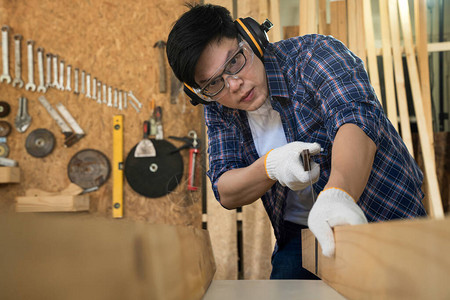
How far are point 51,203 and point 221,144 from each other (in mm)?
2018

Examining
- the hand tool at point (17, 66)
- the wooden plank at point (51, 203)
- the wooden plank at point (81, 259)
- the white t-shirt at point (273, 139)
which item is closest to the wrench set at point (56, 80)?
the hand tool at point (17, 66)

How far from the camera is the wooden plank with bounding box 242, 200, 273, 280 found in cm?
331

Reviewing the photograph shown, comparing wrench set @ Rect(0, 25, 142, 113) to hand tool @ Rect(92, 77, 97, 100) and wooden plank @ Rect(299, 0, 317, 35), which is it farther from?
wooden plank @ Rect(299, 0, 317, 35)

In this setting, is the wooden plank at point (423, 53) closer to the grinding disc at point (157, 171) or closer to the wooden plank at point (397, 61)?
the wooden plank at point (397, 61)

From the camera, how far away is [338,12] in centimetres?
351

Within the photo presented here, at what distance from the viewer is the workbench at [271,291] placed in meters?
1.04

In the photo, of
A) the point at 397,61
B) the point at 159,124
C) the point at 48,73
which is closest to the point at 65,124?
the point at 48,73

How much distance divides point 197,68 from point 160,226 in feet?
3.04

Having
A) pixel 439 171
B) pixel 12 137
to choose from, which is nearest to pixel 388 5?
pixel 439 171

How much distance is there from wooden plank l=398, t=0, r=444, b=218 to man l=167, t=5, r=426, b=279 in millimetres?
1593

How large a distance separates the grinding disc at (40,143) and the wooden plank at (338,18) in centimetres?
266

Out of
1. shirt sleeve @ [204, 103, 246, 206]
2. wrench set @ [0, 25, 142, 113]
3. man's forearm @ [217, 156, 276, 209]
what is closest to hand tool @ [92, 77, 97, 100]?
wrench set @ [0, 25, 142, 113]

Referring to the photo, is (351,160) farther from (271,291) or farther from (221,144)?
(221,144)

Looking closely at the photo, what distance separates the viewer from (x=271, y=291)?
3.73 ft
